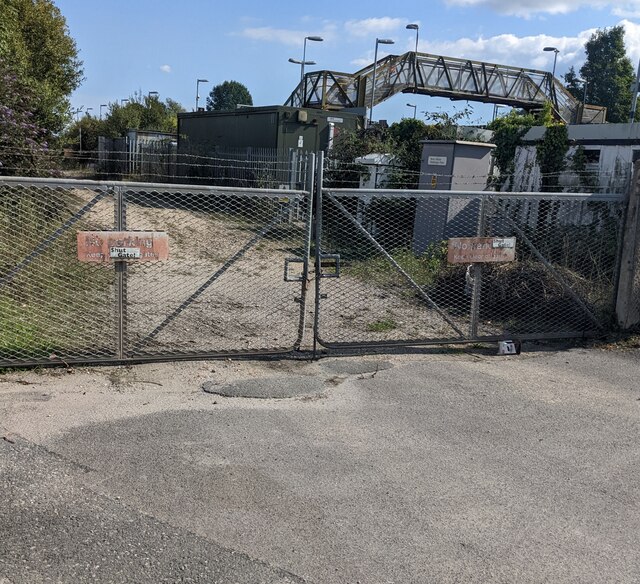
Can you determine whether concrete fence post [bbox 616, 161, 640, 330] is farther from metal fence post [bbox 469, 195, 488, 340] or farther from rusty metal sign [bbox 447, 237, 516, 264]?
metal fence post [bbox 469, 195, 488, 340]

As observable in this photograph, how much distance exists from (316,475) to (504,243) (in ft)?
13.0

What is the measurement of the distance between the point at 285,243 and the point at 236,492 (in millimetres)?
10157

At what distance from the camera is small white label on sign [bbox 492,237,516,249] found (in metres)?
7.32

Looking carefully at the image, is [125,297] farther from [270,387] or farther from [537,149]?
[537,149]

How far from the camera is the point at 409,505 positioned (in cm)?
407

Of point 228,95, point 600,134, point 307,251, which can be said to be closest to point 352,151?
point 600,134

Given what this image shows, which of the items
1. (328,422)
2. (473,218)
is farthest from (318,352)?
(473,218)

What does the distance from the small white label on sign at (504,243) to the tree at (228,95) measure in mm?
128435

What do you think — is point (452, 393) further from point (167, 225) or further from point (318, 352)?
point (167, 225)

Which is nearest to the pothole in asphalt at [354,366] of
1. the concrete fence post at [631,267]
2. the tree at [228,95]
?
the concrete fence post at [631,267]

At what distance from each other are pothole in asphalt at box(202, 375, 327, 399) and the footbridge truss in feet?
70.7

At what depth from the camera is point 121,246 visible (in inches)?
238

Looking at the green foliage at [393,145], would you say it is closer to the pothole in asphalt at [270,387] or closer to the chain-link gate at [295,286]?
the chain-link gate at [295,286]

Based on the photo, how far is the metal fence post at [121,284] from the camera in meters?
6.00
